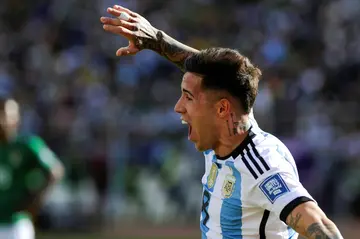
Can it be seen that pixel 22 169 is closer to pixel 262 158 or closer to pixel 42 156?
pixel 42 156

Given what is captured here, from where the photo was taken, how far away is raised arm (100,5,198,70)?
4535mm

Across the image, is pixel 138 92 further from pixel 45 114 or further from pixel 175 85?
pixel 45 114

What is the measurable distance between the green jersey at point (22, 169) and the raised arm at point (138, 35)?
3.03 meters

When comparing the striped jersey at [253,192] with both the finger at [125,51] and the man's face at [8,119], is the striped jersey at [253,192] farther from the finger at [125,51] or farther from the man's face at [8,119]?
the man's face at [8,119]

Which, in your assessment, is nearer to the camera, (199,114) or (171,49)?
(199,114)

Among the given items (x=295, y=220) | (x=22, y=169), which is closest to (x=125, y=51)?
(x=295, y=220)

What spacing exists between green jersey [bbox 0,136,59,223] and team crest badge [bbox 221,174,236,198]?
3.99 meters

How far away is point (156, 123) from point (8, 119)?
7.08m

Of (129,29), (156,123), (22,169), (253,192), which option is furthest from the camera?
(156,123)

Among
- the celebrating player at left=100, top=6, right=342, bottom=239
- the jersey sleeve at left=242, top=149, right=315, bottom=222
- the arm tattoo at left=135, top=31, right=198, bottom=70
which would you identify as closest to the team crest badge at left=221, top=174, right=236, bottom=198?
the celebrating player at left=100, top=6, right=342, bottom=239

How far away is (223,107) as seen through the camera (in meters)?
4.04

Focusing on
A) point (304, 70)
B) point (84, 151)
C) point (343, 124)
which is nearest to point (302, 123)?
point (343, 124)

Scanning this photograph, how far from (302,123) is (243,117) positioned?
10542 mm

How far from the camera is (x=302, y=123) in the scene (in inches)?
570
